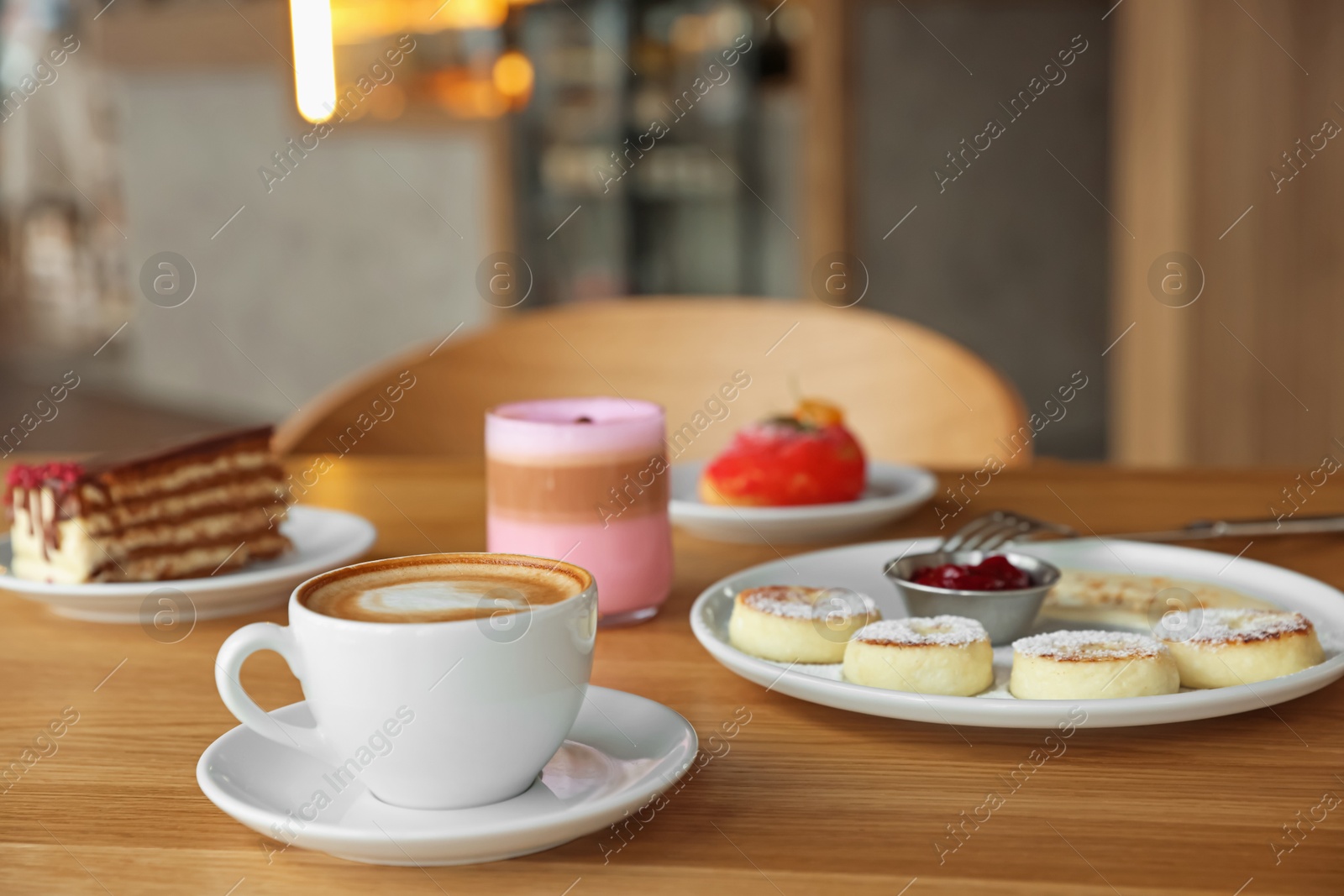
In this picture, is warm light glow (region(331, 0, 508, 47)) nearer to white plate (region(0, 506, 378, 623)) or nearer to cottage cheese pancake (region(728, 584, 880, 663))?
white plate (region(0, 506, 378, 623))

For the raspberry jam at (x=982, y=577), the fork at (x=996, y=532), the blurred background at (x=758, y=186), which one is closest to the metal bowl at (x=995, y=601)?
the raspberry jam at (x=982, y=577)

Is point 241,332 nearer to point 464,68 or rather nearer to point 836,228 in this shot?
point 464,68

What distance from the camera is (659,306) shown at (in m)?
1.94

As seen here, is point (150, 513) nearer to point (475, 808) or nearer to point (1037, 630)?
point (475, 808)

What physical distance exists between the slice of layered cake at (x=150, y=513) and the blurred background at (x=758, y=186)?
274 centimetres

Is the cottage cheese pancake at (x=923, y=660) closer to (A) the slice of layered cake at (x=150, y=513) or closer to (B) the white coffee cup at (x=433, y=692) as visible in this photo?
(B) the white coffee cup at (x=433, y=692)

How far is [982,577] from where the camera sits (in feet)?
2.71

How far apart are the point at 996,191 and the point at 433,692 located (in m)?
5.10

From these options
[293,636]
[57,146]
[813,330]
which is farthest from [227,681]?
[57,146]

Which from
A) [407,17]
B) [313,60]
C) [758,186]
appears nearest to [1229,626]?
[758,186]

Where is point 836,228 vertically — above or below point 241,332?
above

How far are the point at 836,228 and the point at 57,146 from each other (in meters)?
7.04

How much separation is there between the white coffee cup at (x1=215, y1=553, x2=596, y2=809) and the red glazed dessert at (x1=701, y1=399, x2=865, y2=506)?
59 cm

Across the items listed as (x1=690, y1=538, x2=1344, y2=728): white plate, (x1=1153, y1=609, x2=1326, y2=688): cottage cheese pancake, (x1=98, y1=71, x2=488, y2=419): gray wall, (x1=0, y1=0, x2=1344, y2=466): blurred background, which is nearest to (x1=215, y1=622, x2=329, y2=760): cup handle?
(x1=690, y1=538, x2=1344, y2=728): white plate
